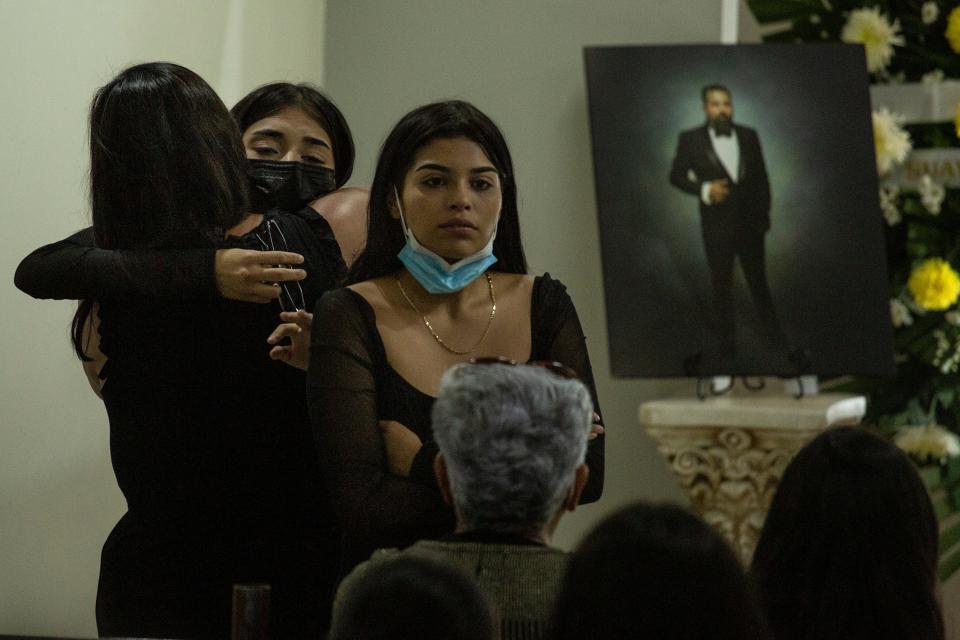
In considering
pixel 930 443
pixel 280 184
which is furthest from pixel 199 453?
pixel 930 443

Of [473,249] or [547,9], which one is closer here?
[473,249]

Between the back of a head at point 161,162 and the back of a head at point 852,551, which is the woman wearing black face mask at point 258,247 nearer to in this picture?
the back of a head at point 161,162

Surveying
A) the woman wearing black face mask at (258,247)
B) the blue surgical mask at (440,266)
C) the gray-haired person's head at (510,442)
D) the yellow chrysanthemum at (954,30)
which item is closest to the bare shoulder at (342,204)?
the woman wearing black face mask at (258,247)

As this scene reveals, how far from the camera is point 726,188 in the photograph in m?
5.91

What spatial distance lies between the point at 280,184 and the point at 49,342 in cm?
144

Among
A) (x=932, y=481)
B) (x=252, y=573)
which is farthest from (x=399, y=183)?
(x=932, y=481)

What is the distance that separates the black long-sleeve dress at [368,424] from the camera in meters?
2.70

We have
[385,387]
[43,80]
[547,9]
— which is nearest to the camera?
[385,387]

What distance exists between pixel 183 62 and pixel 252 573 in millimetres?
2707

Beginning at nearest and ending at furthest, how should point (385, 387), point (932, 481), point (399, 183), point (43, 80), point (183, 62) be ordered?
point (385, 387)
point (399, 183)
point (43, 80)
point (183, 62)
point (932, 481)

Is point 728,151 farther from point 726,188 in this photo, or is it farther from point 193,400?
point 193,400

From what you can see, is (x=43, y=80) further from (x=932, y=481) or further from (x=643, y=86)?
(x=932, y=481)

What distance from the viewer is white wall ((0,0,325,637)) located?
415cm

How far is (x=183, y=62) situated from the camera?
5254mm
